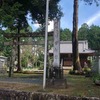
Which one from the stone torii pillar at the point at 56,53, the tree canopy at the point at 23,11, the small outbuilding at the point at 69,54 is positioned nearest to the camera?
the stone torii pillar at the point at 56,53

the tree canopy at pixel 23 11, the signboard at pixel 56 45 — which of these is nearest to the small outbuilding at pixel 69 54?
the tree canopy at pixel 23 11

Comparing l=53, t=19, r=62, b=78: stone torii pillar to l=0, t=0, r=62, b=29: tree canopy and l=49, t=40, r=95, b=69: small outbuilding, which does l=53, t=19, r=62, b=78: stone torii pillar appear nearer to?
l=0, t=0, r=62, b=29: tree canopy

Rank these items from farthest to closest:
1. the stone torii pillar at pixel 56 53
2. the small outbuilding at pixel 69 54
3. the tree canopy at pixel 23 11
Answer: the small outbuilding at pixel 69 54 → the tree canopy at pixel 23 11 → the stone torii pillar at pixel 56 53

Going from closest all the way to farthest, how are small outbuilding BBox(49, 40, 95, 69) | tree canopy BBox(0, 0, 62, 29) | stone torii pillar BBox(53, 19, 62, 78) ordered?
1. stone torii pillar BBox(53, 19, 62, 78)
2. tree canopy BBox(0, 0, 62, 29)
3. small outbuilding BBox(49, 40, 95, 69)

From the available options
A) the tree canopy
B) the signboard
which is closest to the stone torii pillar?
the signboard

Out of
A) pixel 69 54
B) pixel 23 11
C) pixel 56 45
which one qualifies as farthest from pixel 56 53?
pixel 69 54

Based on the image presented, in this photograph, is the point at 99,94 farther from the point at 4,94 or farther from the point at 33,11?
the point at 33,11

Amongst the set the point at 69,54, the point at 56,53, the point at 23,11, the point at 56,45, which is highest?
the point at 23,11

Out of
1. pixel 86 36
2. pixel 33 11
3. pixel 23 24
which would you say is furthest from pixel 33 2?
pixel 86 36

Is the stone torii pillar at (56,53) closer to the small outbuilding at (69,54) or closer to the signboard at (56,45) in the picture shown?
the signboard at (56,45)

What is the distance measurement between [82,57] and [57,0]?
24.4 m

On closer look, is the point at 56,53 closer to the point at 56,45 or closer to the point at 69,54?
the point at 56,45

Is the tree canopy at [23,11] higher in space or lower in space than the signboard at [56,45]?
higher

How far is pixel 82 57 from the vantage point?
42750 millimetres
